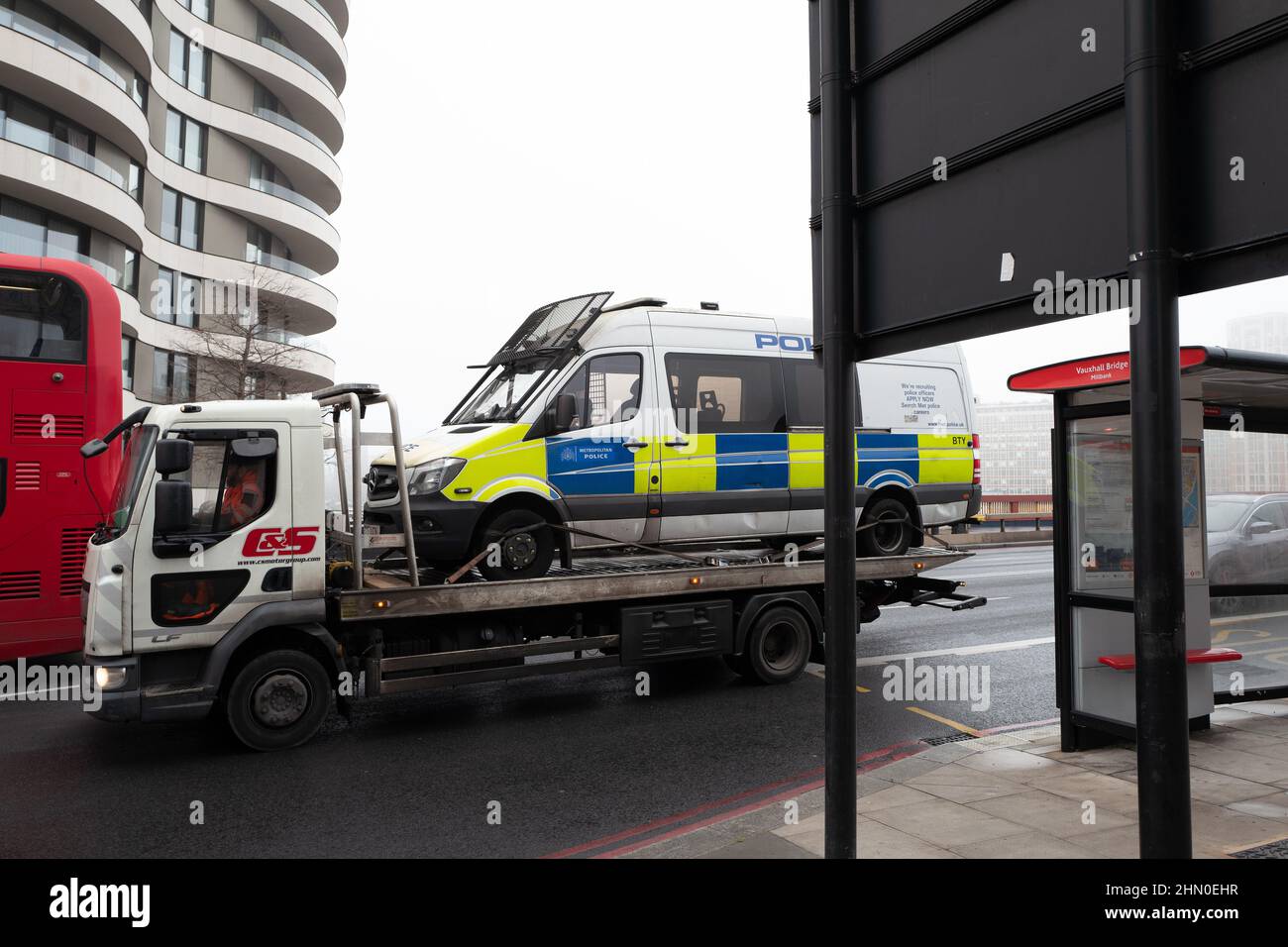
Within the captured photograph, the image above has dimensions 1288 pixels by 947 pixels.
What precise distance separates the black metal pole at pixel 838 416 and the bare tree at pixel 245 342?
2413 centimetres

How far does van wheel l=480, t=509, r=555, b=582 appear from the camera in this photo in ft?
25.3

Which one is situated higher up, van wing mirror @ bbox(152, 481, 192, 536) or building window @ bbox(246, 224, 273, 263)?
building window @ bbox(246, 224, 273, 263)

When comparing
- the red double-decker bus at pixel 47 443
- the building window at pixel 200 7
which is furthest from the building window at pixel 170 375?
the red double-decker bus at pixel 47 443

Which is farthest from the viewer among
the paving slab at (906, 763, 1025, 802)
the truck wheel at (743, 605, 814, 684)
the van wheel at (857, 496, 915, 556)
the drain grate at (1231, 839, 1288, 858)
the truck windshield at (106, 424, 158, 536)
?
the van wheel at (857, 496, 915, 556)

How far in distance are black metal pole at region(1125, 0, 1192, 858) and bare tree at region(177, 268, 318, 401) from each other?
25.5m

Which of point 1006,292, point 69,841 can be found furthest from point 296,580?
point 1006,292

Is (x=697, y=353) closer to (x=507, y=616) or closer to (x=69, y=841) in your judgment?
(x=507, y=616)

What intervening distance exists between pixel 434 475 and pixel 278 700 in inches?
82.3

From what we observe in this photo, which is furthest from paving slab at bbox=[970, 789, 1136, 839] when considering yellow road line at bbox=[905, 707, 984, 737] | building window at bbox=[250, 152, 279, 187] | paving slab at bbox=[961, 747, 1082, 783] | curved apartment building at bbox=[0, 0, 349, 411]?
building window at bbox=[250, 152, 279, 187]

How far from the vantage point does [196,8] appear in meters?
35.0

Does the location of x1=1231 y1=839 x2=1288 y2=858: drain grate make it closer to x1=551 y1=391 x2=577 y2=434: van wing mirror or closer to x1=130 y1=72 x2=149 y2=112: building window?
x1=551 y1=391 x2=577 y2=434: van wing mirror

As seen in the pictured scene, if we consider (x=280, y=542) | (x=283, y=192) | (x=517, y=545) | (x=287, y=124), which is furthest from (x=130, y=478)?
(x=287, y=124)

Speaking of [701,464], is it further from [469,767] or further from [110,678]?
[110,678]

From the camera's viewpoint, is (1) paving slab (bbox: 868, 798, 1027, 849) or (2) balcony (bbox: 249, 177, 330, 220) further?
(2) balcony (bbox: 249, 177, 330, 220)
